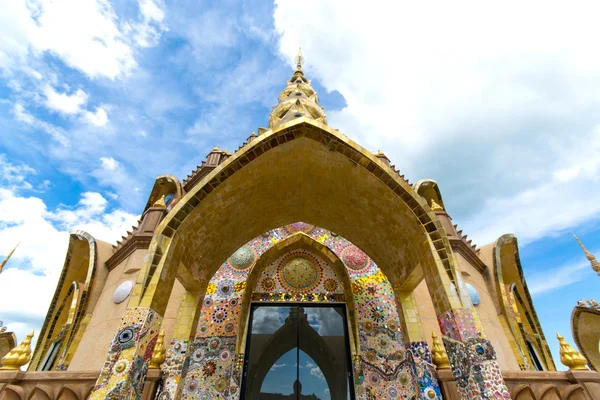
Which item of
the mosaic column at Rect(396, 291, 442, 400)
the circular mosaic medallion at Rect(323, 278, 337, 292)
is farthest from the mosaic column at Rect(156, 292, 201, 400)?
→ the mosaic column at Rect(396, 291, 442, 400)

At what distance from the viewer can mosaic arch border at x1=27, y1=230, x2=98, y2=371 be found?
316 inches

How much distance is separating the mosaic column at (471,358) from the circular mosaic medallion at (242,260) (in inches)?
202

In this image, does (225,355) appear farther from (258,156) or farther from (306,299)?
(258,156)

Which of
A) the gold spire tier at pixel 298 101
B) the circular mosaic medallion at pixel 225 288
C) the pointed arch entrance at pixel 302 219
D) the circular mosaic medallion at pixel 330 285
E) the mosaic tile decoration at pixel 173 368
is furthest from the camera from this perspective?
the gold spire tier at pixel 298 101

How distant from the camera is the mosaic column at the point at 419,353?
232 inches

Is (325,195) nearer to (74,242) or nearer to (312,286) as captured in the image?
(312,286)

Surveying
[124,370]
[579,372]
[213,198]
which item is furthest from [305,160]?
[579,372]

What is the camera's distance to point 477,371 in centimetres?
381

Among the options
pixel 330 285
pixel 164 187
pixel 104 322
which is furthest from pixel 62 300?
pixel 330 285

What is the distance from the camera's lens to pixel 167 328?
6.99 meters

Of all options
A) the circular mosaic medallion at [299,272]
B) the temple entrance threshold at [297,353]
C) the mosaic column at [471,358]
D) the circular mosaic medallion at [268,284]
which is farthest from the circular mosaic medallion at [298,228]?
the mosaic column at [471,358]

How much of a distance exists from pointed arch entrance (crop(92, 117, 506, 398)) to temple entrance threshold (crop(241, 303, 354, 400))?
2026 mm

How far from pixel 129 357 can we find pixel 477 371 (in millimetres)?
4583

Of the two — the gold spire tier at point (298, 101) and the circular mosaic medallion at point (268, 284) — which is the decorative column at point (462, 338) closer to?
the circular mosaic medallion at point (268, 284)
